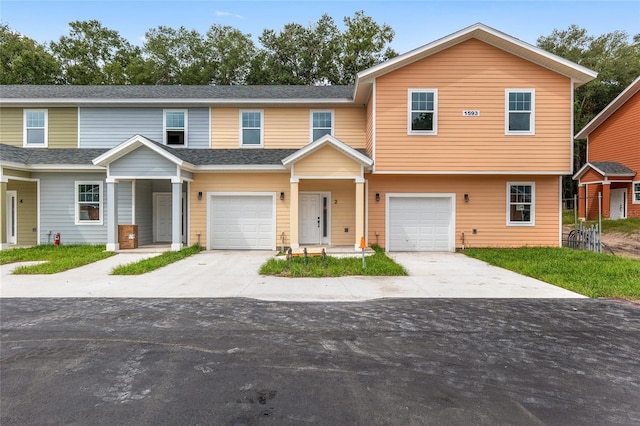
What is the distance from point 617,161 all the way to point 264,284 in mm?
25481

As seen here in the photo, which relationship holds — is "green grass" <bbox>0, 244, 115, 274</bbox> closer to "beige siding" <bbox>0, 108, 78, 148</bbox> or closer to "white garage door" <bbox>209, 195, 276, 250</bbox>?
"white garage door" <bbox>209, 195, 276, 250</bbox>

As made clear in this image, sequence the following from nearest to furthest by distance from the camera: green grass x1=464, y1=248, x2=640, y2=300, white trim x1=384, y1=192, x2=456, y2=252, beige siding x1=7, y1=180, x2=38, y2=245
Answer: green grass x1=464, y1=248, x2=640, y2=300, white trim x1=384, y1=192, x2=456, y2=252, beige siding x1=7, y1=180, x2=38, y2=245

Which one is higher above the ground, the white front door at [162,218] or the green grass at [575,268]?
the white front door at [162,218]

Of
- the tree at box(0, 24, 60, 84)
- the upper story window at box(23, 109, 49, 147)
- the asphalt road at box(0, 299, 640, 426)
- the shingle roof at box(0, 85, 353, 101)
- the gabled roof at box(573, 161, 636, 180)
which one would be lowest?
the asphalt road at box(0, 299, 640, 426)

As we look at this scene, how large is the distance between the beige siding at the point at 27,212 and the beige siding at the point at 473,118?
44.8 feet

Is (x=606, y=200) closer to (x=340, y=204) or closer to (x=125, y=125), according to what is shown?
(x=340, y=204)

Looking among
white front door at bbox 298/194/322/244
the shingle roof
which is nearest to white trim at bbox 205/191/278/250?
white front door at bbox 298/194/322/244

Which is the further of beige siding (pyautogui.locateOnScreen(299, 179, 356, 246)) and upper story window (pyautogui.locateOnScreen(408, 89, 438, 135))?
beige siding (pyautogui.locateOnScreen(299, 179, 356, 246))

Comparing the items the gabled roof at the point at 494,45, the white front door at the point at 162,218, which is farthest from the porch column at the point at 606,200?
the white front door at the point at 162,218

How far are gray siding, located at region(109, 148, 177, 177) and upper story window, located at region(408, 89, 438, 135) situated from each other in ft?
28.1

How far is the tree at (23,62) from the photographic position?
89.9 feet

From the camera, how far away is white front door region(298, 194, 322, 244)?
14.3 m

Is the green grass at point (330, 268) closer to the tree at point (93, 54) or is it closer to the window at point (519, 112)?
the window at point (519, 112)

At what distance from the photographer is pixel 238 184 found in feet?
45.3
